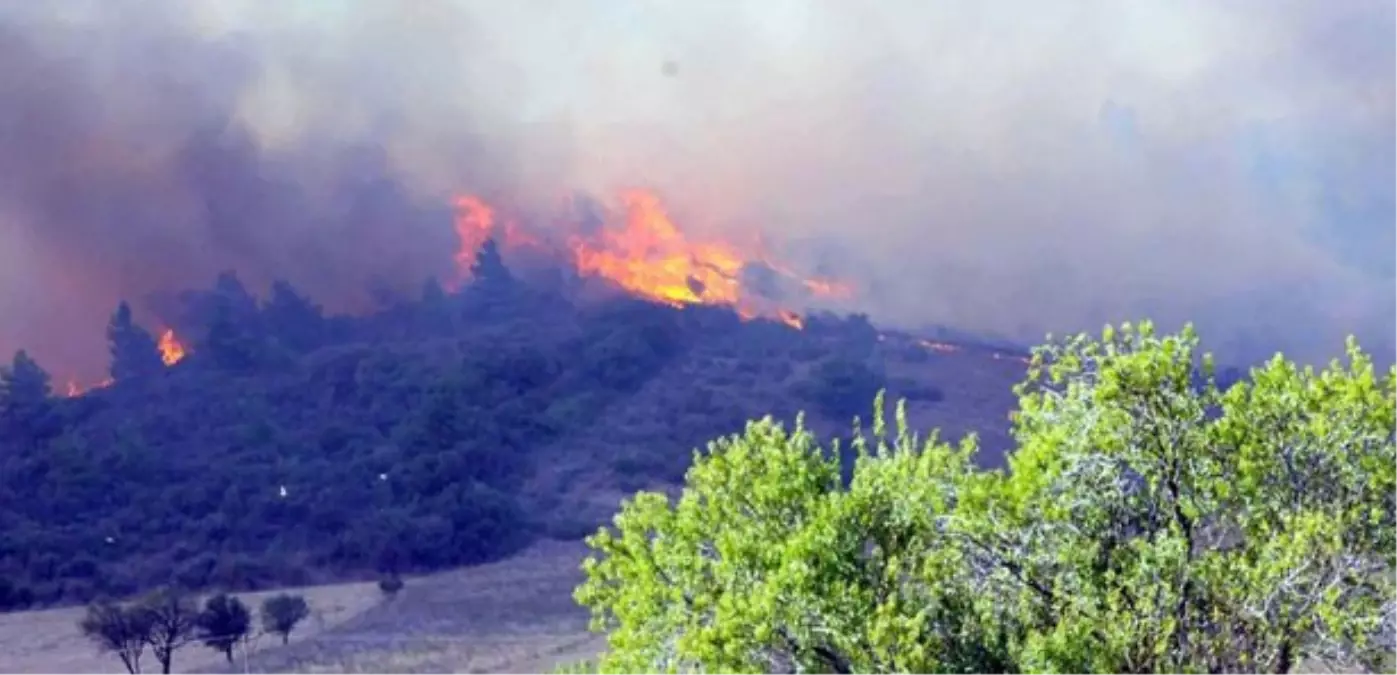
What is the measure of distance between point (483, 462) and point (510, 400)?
67.1ft

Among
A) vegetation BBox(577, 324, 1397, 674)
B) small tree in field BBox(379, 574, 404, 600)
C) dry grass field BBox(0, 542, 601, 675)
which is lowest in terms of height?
vegetation BBox(577, 324, 1397, 674)

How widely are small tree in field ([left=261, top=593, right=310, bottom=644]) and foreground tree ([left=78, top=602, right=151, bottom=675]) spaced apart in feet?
24.9

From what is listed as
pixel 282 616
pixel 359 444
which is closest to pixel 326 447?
pixel 359 444

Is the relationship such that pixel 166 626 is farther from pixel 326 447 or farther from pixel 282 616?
pixel 326 447

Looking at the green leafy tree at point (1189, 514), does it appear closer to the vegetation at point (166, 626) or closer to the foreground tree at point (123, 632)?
the vegetation at point (166, 626)

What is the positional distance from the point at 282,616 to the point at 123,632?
10.1m

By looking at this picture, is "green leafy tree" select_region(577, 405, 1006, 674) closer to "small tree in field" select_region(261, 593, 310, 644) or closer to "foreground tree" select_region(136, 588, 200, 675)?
"foreground tree" select_region(136, 588, 200, 675)

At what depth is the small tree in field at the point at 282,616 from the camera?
82.4 meters

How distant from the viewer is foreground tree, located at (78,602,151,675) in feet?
247

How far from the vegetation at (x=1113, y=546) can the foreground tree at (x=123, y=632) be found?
67853mm

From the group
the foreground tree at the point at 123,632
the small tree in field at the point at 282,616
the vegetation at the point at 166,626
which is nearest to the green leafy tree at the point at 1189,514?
the vegetation at the point at 166,626

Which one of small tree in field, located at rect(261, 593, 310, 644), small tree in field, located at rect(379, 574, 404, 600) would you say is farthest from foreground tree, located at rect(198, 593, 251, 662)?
small tree in field, located at rect(379, 574, 404, 600)

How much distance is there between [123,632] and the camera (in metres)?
75.6

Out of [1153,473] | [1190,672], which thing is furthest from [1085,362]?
[1190,672]
